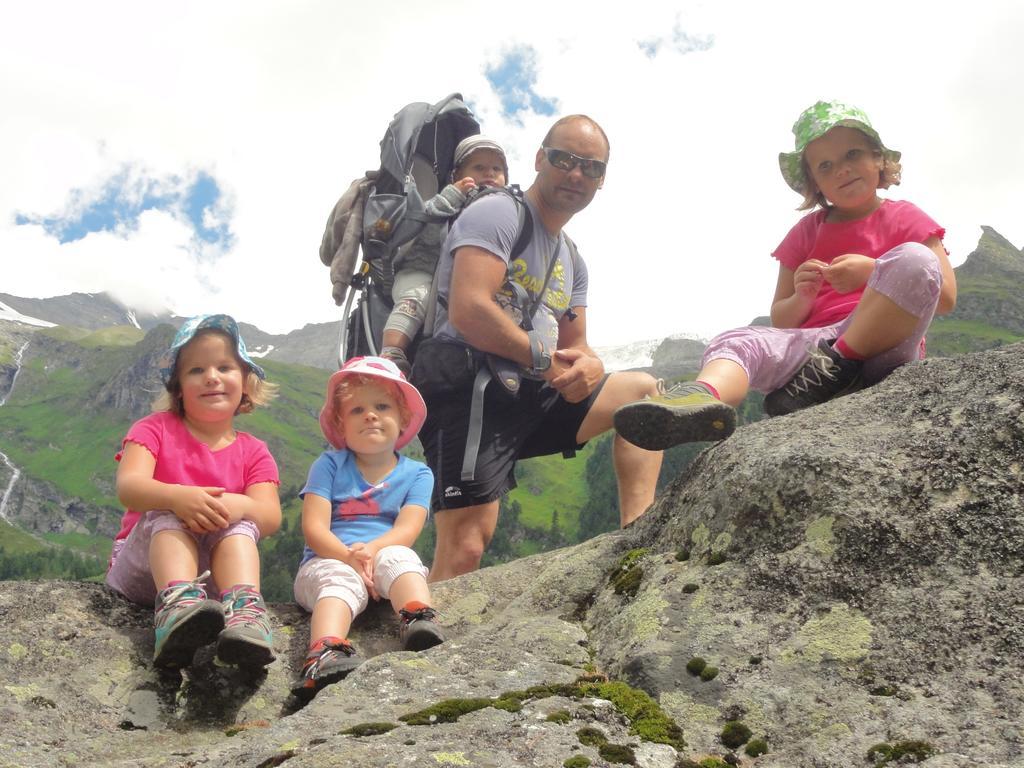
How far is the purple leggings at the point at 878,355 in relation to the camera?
644cm

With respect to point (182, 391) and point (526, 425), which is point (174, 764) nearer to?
point (182, 391)

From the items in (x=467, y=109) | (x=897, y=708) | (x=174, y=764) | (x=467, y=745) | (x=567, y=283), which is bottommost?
(x=174, y=764)

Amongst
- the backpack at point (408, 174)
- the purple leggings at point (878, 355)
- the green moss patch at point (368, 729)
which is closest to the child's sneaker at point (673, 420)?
the purple leggings at point (878, 355)

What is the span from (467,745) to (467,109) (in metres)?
8.96

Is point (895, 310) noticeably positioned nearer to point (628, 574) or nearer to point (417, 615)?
point (628, 574)

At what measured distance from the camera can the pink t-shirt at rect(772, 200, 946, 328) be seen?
754 cm

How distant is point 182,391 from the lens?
21.6ft

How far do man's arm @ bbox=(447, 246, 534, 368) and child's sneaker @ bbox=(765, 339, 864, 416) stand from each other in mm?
2341

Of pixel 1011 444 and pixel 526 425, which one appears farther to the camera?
pixel 526 425

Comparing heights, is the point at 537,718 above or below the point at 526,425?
below

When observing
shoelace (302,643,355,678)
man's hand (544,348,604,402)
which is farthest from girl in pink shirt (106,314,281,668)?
man's hand (544,348,604,402)

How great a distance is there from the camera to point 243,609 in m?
5.30

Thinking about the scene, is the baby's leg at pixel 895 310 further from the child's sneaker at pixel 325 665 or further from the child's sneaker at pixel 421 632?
the child's sneaker at pixel 325 665

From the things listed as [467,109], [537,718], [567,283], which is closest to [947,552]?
[537,718]
